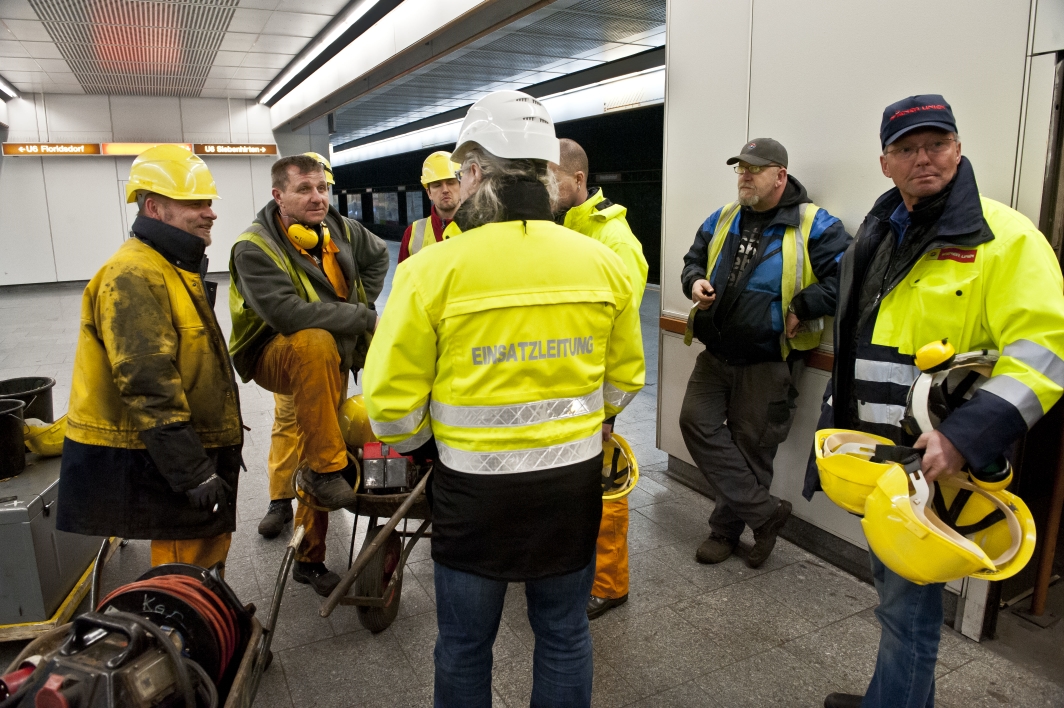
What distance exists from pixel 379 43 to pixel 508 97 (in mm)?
7175

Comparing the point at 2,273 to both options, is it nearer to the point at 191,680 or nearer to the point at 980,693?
the point at 191,680

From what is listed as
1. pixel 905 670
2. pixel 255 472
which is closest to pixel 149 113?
pixel 255 472

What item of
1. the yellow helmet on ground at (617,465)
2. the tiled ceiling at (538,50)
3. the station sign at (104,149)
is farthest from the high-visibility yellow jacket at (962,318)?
the station sign at (104,149)

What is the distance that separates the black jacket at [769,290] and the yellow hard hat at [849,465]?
1060 mm

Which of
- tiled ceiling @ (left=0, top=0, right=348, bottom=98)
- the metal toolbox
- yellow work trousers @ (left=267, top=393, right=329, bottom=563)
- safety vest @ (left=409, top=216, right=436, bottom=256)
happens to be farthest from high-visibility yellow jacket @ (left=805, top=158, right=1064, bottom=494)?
tiled ceiling @ (left=0, top=0, right=348, bottom=98)

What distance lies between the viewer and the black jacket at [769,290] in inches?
113

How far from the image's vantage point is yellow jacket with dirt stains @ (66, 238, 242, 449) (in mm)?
2053

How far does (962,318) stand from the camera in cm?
172

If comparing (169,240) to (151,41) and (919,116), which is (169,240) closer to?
(919,116)

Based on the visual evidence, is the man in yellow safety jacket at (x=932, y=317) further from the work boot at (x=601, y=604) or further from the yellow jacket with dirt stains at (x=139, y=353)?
the yellow jacket with dirt stains at (x=139, y=353)

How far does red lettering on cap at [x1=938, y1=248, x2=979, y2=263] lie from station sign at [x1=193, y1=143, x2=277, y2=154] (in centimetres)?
1466

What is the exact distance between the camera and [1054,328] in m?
1.55

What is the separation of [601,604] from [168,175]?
221 centimetres

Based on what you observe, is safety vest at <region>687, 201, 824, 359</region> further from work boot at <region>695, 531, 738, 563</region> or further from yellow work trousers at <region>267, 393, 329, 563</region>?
yellow work trousers at <region>267, 393, 329, 563</region>
